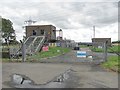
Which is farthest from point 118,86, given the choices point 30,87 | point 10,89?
point 10,89

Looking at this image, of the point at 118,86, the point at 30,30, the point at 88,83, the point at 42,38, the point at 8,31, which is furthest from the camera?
the point at 8,31

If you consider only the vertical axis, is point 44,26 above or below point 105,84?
above

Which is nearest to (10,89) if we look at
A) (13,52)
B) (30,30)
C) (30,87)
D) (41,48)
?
(30,87)

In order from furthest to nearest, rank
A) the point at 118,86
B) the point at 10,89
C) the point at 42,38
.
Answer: the point at 42,38 < the point at 118,86 < the point at 10,89

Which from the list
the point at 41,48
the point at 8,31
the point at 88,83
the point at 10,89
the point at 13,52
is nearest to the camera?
the point at 10,89

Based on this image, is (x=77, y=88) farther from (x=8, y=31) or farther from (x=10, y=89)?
(x=8, y=31)

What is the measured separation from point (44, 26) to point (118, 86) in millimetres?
60467

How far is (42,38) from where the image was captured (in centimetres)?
4288

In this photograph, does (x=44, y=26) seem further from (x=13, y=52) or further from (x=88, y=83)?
(x=88, y=83)

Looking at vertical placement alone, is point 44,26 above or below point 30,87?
above

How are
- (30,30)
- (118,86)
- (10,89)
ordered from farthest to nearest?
(30,30) < (118,86) < (10,89)

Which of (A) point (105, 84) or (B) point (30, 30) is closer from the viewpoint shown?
(A) point (105, 84)

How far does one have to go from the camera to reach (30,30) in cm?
6969

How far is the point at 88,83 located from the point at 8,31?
8015 centimetres
